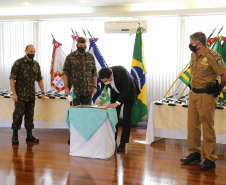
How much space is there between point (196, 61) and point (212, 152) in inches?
40.6

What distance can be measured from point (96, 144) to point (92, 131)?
19 cm


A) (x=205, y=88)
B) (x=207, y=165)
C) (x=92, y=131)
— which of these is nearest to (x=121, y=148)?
(x=92, y=131)

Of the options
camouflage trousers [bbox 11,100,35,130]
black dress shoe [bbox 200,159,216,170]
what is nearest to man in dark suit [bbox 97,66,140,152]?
black dress shoe [bbox 200,159,216,170]

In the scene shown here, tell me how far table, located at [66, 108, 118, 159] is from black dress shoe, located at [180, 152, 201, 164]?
900 millimetres

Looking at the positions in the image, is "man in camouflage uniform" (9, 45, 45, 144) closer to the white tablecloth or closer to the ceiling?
the white tablecloth

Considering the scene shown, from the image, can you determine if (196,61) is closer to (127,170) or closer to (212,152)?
(212,152)

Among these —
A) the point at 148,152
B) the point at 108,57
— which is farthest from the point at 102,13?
the point at 148,152

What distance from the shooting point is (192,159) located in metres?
3.69

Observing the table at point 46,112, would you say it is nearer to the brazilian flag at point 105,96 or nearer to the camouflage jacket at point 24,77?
the camouflage jacket at point 24,77

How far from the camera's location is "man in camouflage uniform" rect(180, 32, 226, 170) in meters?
3.34

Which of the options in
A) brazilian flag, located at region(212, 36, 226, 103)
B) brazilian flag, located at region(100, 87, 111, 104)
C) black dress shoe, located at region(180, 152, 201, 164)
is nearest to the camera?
black dress shoe, located at region(180, 152, 201, 164)

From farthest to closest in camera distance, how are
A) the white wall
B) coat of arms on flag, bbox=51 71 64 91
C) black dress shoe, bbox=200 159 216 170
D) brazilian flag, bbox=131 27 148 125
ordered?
the white wall → coat of arms on flag, bbox=51 71 64 91 → brazilian flag, bbox=131 27 148 125 → black dress shoe, bbox=200 159 216 170

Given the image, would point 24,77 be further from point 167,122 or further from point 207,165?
point 207,165

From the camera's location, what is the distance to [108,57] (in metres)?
6.51
